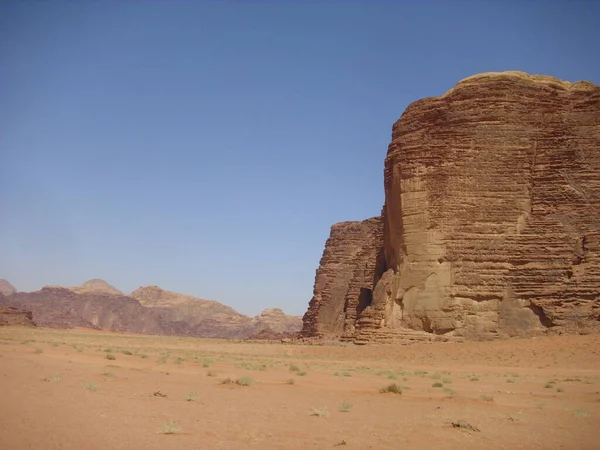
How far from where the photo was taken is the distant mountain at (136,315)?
121312mm

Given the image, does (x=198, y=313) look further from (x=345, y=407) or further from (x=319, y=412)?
(x=319, y=412)

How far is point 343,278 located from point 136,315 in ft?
260

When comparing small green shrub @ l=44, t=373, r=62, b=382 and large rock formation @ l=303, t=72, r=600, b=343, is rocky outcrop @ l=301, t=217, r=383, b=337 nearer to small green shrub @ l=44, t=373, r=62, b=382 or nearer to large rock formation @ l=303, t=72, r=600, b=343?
large rock formation @ l=303, t=72, r=600, b=343

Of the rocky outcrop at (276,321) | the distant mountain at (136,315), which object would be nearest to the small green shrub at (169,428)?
the distant mountain at (136,315)

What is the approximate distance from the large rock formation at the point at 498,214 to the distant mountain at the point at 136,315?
288 feet

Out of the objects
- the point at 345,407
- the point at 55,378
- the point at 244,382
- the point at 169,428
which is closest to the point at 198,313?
the point at 244,382

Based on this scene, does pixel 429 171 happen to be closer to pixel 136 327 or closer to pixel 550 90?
pixel 550 90

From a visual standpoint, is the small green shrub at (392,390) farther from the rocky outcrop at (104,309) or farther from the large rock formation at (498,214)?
the rocky outcrop at (104,309)

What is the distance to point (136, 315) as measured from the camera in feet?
425

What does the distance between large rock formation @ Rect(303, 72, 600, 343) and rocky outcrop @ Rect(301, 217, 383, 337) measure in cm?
1602

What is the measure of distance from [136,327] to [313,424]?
126 m

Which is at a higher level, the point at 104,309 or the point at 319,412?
the point at 104,309

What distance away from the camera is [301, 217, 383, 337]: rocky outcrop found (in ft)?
172

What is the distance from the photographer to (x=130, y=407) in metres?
9.36
